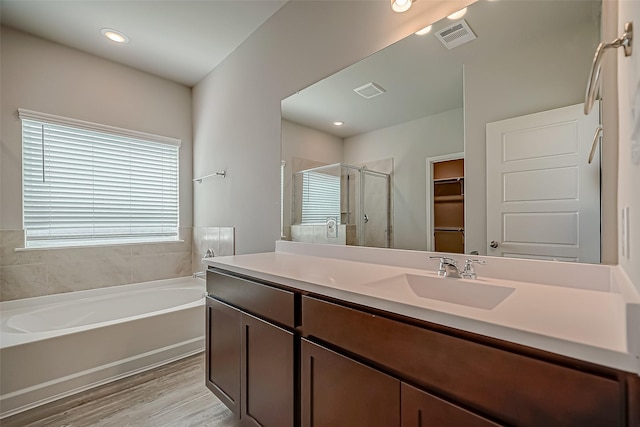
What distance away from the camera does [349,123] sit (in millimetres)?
1747

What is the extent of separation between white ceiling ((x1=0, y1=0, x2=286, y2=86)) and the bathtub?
87.2 inches

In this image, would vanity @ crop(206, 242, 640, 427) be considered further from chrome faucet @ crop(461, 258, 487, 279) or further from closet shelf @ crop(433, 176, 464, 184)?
closet shelf @ crop(433, 176, 464, 184)

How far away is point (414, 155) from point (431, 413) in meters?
1.11

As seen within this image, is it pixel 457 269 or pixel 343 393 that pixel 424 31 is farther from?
pixel 343 393

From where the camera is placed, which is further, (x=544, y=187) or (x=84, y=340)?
(x=84, y=340)

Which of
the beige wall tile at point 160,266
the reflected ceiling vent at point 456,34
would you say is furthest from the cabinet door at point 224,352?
the beige wall tile at point 160,266

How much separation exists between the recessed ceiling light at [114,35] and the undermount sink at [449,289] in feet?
9.48

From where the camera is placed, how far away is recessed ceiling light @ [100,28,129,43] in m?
2.38

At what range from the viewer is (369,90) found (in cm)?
164

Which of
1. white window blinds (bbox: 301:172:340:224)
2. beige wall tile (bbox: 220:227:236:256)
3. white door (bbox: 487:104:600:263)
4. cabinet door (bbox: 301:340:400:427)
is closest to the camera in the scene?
cabinet door (bbox: 301:340:400:427)

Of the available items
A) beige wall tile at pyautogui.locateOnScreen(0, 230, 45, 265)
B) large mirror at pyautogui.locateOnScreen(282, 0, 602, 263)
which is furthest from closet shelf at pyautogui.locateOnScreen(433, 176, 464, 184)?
beige wall tile at pyautogui.locateOnScreen(0, 230, 45, 265)

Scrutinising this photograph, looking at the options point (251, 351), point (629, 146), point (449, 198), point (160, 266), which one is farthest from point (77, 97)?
point (629, 146)

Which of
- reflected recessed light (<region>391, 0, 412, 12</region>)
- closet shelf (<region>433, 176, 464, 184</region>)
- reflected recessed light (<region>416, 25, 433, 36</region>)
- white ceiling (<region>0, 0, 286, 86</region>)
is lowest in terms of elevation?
closet shelf (<region>433, 176, 464, 184</region>)

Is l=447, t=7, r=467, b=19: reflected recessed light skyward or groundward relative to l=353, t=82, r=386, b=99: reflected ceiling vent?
skyward
